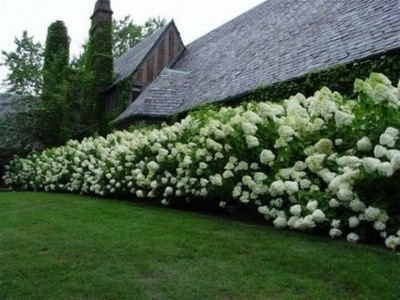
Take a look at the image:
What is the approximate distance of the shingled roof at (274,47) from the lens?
34.2 feet

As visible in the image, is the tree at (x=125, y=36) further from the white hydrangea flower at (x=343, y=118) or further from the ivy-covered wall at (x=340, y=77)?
the white hydrangea flower at (x=343, y=118)

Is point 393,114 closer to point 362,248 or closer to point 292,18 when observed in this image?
point 362,248

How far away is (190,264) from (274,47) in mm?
11297

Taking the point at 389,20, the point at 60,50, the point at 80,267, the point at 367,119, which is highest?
the point at 60,50

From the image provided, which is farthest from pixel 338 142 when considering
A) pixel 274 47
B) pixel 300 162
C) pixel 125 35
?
pixel 125 35

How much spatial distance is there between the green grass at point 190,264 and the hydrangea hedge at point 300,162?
0.31m

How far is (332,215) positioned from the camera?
4750mm

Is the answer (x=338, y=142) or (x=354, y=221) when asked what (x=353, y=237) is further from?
(x=338, y=142)

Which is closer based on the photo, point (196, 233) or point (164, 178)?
point (196, 233)

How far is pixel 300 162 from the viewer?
5.25 m

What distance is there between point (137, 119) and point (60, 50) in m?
10.8

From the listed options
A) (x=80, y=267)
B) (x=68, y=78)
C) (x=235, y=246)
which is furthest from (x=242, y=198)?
(x=68, y=78)

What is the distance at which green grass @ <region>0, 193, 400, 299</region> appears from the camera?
334 cm

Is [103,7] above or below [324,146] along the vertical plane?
above
